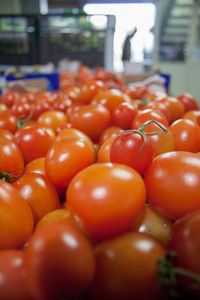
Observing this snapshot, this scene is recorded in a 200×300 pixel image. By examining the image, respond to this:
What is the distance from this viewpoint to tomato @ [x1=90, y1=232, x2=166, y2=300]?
33 cm

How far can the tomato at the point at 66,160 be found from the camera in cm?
58

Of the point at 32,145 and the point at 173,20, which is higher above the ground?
the point at 173,20

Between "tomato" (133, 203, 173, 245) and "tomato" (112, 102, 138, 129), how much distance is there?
18.1 inches

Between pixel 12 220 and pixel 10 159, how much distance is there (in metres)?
0.26

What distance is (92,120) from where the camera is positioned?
0.93m

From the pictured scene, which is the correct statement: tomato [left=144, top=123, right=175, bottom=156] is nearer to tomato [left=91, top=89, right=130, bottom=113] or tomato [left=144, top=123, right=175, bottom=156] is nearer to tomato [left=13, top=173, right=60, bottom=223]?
tomato [left=13, top=173, right=60, bottom=223]

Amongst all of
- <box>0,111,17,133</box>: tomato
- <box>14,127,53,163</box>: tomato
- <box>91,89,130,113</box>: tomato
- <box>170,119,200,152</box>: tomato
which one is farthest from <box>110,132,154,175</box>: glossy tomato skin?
<box>0,111,17,133</box>: tomato

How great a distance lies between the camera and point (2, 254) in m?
0.38

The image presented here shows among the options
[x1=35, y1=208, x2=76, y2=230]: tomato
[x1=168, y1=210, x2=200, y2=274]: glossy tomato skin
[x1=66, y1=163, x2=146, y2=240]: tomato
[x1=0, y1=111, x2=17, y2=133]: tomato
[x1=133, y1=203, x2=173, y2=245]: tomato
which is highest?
[x1=66, y1=163, x2=146, y2=240]: tomato

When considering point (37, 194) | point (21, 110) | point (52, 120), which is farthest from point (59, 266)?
point (21, 110)

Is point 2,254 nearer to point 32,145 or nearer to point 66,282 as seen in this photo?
point 66,282

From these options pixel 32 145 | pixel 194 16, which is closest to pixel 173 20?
pixel 194 16

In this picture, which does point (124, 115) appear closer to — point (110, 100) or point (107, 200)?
point (110, 100)

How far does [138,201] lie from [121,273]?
12 cm
